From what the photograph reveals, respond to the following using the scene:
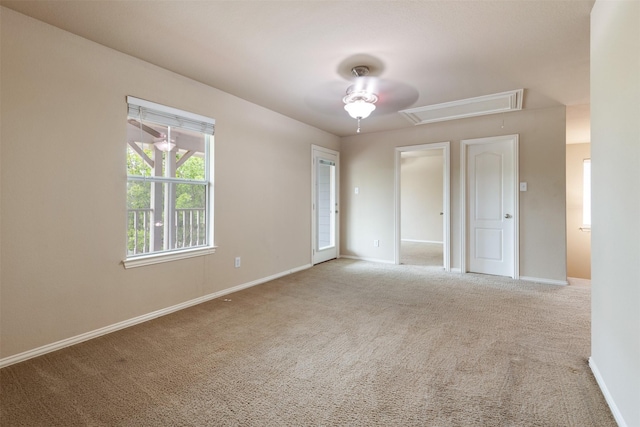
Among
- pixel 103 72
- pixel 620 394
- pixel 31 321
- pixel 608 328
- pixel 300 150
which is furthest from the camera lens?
pixel 300 150

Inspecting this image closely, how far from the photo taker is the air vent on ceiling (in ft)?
12.3

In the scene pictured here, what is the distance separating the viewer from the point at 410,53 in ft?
8.65

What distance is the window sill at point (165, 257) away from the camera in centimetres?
275

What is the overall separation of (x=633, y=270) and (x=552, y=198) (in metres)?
3.28

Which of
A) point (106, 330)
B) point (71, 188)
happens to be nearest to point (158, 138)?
point (71, 188)

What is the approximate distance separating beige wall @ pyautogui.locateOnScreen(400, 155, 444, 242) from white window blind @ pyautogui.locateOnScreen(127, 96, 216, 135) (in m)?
5.86

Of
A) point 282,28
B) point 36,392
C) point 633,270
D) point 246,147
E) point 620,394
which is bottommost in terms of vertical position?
point 36,392

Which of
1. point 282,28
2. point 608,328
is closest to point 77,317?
point 282,28

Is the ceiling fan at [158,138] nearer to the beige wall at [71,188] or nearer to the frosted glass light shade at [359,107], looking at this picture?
the beige wall at [71,188]

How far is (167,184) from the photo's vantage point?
314 centimetres

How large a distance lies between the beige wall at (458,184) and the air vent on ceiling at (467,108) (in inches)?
12.2

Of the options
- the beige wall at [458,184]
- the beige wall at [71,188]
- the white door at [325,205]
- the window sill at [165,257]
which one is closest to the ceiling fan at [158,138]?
the beige wall at [71,188]

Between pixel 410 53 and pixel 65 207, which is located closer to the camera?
pixel 65 207

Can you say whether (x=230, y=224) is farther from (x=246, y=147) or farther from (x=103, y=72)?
(x=103, y=72)
